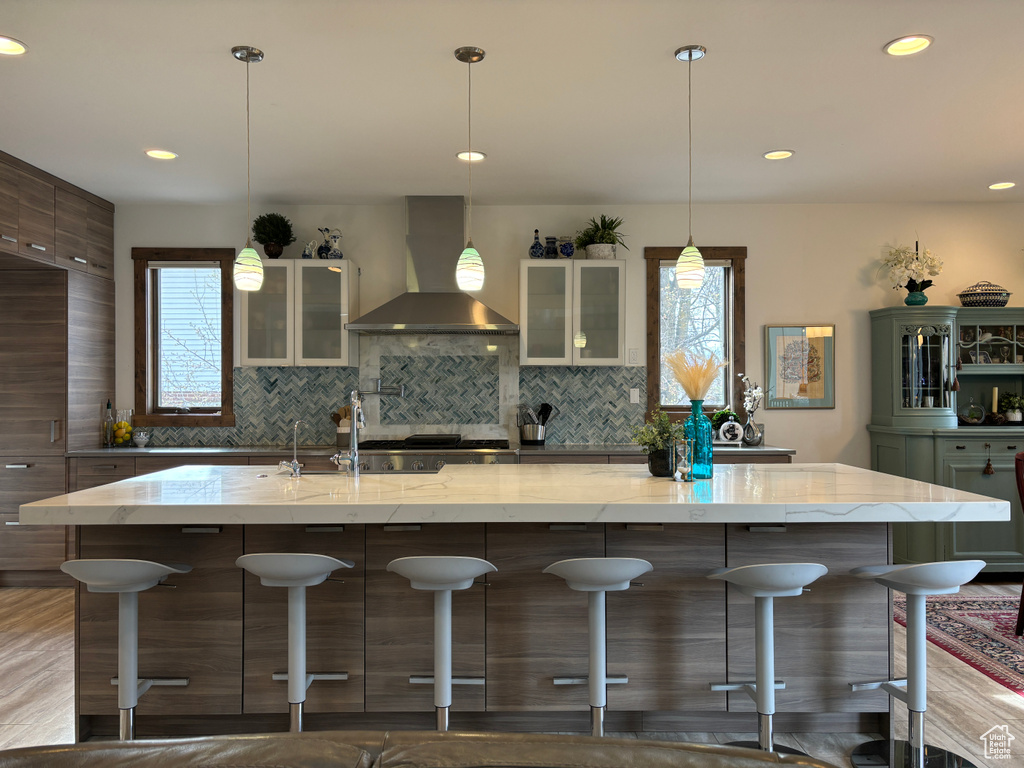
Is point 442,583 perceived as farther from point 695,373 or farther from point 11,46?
Answer: point 11,46

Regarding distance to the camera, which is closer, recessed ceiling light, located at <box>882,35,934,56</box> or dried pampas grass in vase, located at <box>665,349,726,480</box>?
recessed ceiling light, located at <box>882,35,934,56</box>

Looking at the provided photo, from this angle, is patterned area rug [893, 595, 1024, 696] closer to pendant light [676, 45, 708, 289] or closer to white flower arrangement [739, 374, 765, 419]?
white flower arrangement [739, 374, 765, 419]

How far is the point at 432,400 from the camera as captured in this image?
5.29m

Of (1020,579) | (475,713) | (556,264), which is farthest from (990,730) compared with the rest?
(556,264)

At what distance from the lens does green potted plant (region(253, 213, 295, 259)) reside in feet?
16.4

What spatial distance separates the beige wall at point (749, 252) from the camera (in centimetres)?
526

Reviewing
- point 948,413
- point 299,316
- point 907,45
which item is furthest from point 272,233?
point 948,413

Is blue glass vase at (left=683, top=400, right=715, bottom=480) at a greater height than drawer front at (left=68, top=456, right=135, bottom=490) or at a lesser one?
greater

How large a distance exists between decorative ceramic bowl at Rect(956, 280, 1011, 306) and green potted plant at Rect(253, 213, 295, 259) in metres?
4.95

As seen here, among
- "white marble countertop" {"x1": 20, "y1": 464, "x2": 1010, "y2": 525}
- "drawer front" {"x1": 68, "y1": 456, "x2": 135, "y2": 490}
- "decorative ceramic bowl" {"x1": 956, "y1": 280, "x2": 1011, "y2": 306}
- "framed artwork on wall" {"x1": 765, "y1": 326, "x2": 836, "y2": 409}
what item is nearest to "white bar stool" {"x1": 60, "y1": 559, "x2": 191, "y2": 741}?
"white marble countertop" {"x1": 20, "y1": 464, "x2": 1010, "y2": 525}

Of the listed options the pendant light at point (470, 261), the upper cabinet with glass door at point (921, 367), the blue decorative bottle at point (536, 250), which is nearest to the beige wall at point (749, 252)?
the blue decorative bottle at point (536, 250)

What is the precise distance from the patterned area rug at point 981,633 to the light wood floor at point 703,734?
0.09m

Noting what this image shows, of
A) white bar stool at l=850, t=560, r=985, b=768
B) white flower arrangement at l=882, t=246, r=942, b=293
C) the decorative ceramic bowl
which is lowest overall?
white bar stool at l=850, t=560, r=985, b=768

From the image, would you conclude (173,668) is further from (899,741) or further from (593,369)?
(593,369)
